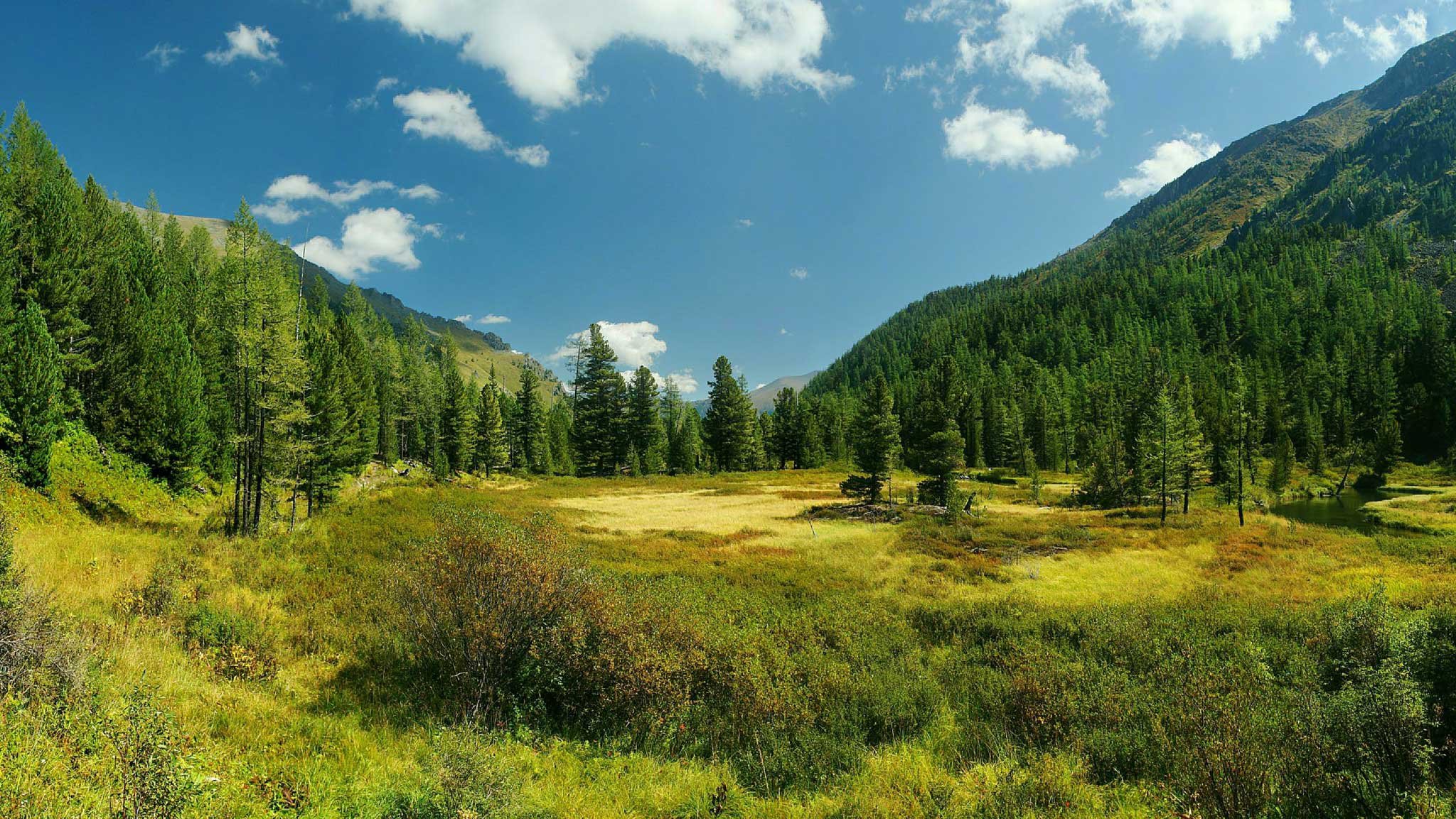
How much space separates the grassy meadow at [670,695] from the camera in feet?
21.9

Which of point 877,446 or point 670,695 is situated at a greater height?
point 877,446

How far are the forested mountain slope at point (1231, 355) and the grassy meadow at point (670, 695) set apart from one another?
3112cm

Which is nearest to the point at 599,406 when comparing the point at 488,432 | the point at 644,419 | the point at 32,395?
the point at 644,419

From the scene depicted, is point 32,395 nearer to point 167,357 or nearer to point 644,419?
point 167,357

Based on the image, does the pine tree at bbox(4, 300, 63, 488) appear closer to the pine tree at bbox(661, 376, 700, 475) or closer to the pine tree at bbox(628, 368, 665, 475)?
the pine tree at bbox(628, 368, 665, 475)

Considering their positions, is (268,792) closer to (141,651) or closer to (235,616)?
(141,651)

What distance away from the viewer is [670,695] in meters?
10.8

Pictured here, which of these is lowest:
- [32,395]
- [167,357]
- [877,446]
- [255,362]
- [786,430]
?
[877,446]

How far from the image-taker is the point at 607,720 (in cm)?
1084

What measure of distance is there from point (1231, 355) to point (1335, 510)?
249 feet

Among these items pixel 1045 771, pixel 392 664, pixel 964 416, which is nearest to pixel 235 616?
pixel 392 664

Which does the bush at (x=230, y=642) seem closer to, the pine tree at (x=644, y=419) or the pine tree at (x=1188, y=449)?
the pine tree at (x=1188, y=449)

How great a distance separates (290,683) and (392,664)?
195 cm

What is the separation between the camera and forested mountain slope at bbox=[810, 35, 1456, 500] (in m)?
70.1
